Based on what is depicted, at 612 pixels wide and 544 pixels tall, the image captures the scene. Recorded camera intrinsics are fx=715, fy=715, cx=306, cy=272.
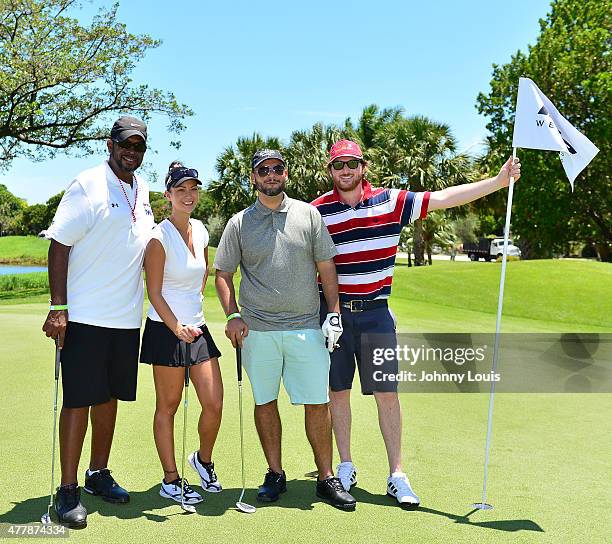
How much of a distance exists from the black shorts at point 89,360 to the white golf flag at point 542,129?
9.44 feet

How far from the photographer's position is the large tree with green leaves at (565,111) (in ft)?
102

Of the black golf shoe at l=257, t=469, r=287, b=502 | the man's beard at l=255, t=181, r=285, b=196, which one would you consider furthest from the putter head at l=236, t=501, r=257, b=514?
the man's beard at l=255, t=181, r=285, b=196

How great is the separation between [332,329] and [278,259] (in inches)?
21.4

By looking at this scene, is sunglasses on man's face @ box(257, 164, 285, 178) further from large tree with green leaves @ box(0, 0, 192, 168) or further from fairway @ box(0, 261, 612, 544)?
large tree with green leaves @ box(0, 0, 192, 168)

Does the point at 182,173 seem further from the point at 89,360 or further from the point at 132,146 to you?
the point at 89,360

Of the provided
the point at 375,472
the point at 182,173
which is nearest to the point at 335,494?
the point at 375,472

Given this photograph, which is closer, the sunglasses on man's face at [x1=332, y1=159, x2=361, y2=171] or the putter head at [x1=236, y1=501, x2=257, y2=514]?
the putter head at [x1=236, y1=501, x2=257, y2=514]

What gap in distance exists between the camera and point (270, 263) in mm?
4387

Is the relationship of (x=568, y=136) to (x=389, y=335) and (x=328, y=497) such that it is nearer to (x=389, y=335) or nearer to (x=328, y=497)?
(x=389, y=335)

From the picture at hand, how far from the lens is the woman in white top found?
13.9ft

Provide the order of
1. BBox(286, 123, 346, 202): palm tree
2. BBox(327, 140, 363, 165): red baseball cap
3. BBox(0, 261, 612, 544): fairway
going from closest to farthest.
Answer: BBox(0, 261, 612, 544): fairway, BBox(327, 140, 363, 165): red baseball cap, BBox(286, 123, 346, 202): palm tree

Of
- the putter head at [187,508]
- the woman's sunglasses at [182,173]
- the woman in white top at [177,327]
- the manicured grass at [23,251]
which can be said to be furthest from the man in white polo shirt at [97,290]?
the manicured grass at [23,251]

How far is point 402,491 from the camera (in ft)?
13.8

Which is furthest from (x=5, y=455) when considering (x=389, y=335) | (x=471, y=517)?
(x=471, y=517)
